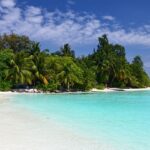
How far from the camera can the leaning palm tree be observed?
117 ft

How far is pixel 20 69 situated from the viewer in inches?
1422

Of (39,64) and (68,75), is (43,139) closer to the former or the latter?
(39,64)

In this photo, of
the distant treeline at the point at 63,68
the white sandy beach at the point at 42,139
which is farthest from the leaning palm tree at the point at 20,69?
the white sandy beach at the point at 42,139

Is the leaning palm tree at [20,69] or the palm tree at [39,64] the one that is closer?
the leaning palm tree at [20,69]

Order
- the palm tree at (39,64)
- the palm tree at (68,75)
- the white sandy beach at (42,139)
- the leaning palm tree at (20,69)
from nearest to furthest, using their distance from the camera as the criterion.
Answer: the white sandy beach at (42,139), the leaning palm tree at (20,69), the palm tree at (39,64), the palm tree at (68,75)

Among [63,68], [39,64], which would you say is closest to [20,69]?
[39,64]

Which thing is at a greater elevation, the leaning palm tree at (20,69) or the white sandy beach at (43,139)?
the leaning palm tree at (20,69)

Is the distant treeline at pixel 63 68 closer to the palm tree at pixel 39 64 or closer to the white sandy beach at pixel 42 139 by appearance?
the palm tree at pixel 39 64

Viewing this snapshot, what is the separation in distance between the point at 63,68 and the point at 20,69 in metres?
5.47

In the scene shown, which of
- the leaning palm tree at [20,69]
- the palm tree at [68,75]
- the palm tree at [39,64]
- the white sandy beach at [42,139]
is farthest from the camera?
the palm tree at [68,75]

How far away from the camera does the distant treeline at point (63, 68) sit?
119ft

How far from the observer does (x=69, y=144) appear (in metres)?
7.19

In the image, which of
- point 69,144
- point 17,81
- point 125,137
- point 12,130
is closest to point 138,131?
point 125,137

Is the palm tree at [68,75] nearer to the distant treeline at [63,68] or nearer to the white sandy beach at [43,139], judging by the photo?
the distant treeline at [63,68]
